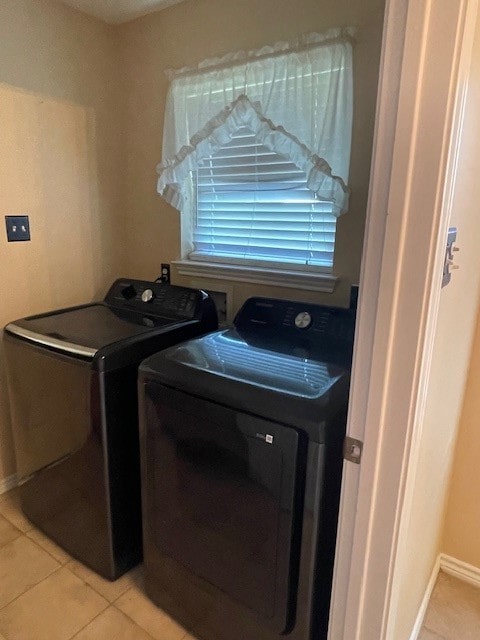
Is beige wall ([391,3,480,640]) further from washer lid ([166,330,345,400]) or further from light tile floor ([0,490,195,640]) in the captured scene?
light tile floor ([0,490,195,640])

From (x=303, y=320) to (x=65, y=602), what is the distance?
54.0 inches

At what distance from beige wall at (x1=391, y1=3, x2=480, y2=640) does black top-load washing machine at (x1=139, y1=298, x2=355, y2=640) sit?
0.21 meters

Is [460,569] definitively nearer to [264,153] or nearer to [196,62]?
[264,153]

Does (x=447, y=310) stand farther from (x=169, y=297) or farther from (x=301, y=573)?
(x=169, y=297)

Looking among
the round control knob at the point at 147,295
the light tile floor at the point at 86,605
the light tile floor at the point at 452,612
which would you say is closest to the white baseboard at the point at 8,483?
the light tile floor at the point at 86,605

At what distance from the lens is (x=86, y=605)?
158 cm

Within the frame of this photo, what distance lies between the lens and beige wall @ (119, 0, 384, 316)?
1586mm

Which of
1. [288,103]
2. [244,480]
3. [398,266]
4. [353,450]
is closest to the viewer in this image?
[398,266]

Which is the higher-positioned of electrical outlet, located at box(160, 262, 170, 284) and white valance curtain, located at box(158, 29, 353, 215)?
white valance curtain, located at box(158, 29, 353, 215)

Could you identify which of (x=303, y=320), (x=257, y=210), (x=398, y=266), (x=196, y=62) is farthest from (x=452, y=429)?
(x=196, y=62)

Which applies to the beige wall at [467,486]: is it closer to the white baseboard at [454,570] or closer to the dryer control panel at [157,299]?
the white baseboard at [454,570]

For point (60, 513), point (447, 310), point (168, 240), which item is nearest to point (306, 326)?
point (447, 310)

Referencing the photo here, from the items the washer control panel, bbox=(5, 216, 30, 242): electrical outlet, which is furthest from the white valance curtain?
bbox=(5, 216, 30, 242): electrical outlet

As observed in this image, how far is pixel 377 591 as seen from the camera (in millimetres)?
918
